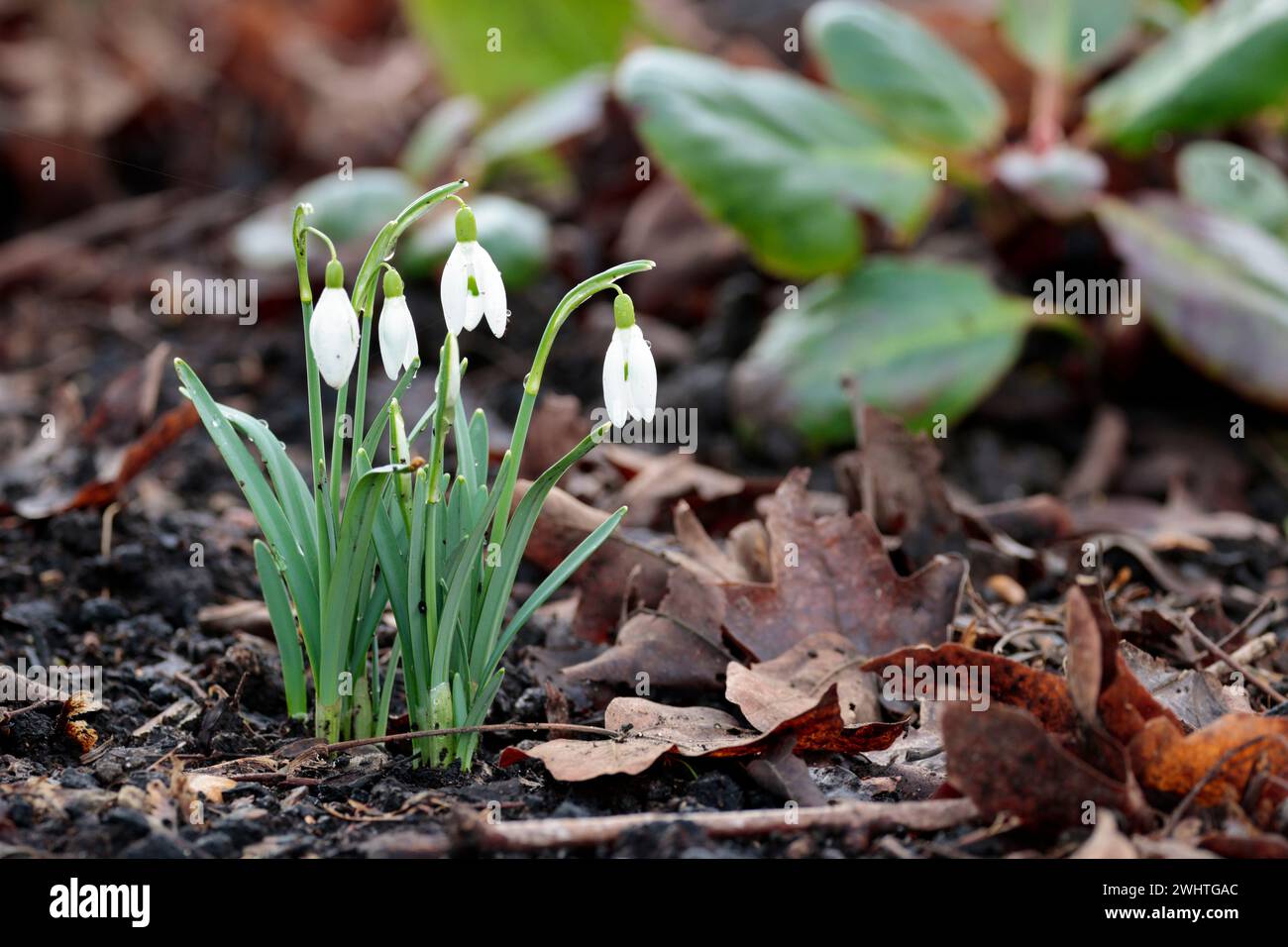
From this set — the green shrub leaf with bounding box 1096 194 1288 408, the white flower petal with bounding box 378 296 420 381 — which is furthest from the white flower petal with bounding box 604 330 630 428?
the green shrub leaf with bounding box 1096 194 1288 408

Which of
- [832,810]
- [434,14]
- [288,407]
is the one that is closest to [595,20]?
[434,14]

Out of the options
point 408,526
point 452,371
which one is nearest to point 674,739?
point 408,526

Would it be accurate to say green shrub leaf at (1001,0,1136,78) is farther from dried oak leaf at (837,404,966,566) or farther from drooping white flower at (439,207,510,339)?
drooping white flower at (439,207,510,339)

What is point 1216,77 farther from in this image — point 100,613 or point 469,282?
point 100,613

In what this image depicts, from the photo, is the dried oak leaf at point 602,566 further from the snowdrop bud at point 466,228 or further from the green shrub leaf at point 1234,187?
the green shrub leaf at point 1234,187

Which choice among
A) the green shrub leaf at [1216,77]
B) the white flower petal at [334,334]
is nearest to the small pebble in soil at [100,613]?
the white flower petal at [334,334]

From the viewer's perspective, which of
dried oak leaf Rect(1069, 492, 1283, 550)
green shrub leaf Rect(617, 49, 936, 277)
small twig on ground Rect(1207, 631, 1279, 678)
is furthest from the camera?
green shrub leaf Rect(617, 49, 936, 277)
